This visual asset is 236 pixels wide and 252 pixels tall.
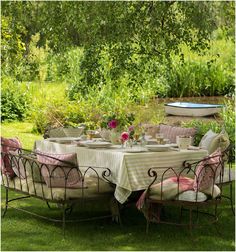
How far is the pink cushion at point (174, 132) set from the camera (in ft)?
25.0

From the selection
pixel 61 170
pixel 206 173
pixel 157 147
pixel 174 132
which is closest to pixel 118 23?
pixel 174 132

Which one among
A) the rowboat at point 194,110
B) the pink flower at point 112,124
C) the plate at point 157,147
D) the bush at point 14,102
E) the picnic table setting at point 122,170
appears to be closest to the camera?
the picnic table setting at point 122,170

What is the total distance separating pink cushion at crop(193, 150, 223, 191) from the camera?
6.00 metres

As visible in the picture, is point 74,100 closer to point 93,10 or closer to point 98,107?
point 98,107

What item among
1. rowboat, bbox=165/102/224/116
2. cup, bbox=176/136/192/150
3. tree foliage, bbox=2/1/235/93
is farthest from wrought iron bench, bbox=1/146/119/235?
rowboat, bbox=165/102/224/116

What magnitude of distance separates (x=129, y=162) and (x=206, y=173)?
68 centimetres

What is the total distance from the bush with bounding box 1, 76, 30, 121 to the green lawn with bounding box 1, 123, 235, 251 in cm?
765

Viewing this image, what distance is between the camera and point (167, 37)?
9695 mm

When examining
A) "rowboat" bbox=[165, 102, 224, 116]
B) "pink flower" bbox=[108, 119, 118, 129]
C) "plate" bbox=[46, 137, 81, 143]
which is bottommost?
"rowboat" bbox=[165, 102, 224, 116]

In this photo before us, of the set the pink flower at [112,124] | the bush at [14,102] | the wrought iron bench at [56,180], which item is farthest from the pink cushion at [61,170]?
the bush at [14,102]

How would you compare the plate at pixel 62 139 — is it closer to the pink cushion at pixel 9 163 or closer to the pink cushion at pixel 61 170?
the pink cushion at pixel 9 163

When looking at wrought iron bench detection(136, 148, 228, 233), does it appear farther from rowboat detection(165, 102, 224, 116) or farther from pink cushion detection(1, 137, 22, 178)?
rowboat detection(165, 102, 224, 116)

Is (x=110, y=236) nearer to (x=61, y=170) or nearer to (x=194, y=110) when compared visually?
(x=61, y=170)

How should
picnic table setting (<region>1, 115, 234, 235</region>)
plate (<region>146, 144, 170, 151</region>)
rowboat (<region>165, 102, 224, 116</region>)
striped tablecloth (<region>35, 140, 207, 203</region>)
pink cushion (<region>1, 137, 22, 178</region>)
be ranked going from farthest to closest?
rowboat (<region>165, 102, 224, 116</region>), pink cushion (<region>1, 137, 22, 178</region>), plate (<region>146, 144, 170, 151</region>), striped tablecloth (<region>35, 140, 207, 203</region>), picnic table setting (<region>1, 115, 234, 235</region>)
